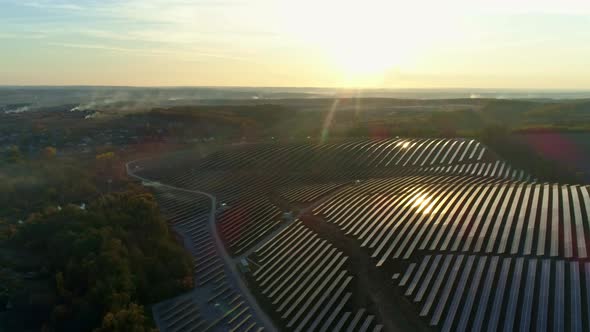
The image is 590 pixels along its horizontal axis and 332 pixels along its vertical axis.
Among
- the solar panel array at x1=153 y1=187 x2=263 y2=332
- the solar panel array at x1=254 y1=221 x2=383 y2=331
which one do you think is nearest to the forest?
the solar panel array at x1=153 y1=187 x2=263 y2=332

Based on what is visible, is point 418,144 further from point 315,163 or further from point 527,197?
point 527,197

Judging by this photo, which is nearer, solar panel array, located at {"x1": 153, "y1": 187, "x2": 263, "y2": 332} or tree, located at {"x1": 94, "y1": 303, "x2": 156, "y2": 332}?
tree, located at {"x1": 94, "y1": 303, "x2": 156, "y2": 332}

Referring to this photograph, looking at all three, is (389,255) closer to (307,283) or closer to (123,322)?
(307,283)

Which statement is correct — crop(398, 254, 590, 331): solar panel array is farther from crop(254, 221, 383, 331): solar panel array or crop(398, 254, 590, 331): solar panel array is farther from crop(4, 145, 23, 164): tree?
crop(4, 145, 23, 164): tree

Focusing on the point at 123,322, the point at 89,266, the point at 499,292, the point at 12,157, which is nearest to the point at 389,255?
the point at 499,292

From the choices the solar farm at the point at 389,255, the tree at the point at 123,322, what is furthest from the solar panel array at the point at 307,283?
the tree at the point at 123,322

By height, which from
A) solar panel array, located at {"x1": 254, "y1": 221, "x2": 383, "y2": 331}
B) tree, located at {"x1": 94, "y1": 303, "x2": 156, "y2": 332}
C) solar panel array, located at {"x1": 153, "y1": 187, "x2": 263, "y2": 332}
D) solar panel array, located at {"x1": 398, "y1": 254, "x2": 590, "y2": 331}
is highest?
solar panel array, located at {"x1": 398, "y1": 254, "x2": 590, "y2": 331}

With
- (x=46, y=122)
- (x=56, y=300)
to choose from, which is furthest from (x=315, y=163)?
(x=46, y=122)

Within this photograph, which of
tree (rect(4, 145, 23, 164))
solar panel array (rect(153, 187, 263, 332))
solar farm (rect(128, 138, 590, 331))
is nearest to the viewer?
solar farm (rect(128, 138, 590, 331))
